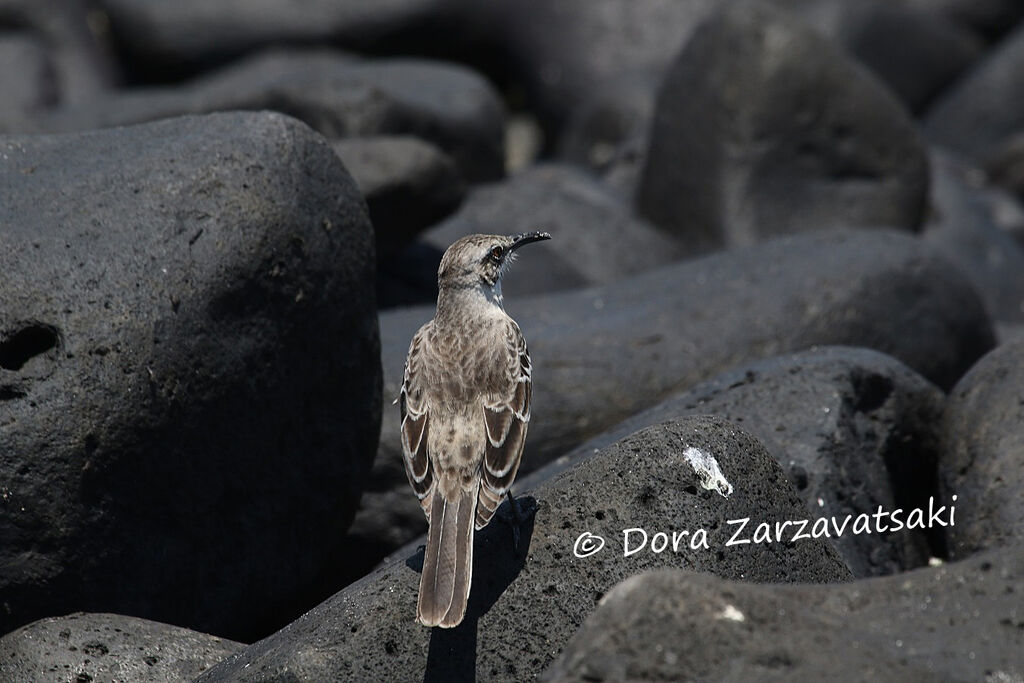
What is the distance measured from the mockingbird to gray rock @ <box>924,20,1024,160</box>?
11.0 meters

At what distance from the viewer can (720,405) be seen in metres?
7.08

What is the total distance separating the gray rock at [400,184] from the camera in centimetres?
991

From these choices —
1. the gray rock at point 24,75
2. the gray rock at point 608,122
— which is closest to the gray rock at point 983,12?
the gray rock at point 608,122

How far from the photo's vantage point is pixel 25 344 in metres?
5.91

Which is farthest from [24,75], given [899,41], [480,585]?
[480,585]

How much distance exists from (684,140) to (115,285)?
289 inches

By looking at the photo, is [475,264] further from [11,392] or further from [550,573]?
[11,392]

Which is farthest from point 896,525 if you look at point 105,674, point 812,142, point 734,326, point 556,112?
point 556,112

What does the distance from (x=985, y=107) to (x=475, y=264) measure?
38.5 ft

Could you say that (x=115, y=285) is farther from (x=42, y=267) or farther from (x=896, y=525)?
(x=896, y=525)

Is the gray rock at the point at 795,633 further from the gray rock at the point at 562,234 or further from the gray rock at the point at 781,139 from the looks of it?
the gray rock at the point at 781,139

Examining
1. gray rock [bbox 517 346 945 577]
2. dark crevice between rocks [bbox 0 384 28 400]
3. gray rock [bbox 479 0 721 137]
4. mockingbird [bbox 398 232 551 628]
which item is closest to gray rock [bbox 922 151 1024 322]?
gray rock [bbox 479 0 721 137]

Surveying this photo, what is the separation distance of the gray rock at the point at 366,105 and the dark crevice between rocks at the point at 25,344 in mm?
6188

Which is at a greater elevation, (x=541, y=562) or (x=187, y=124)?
(x=187, y=124)
